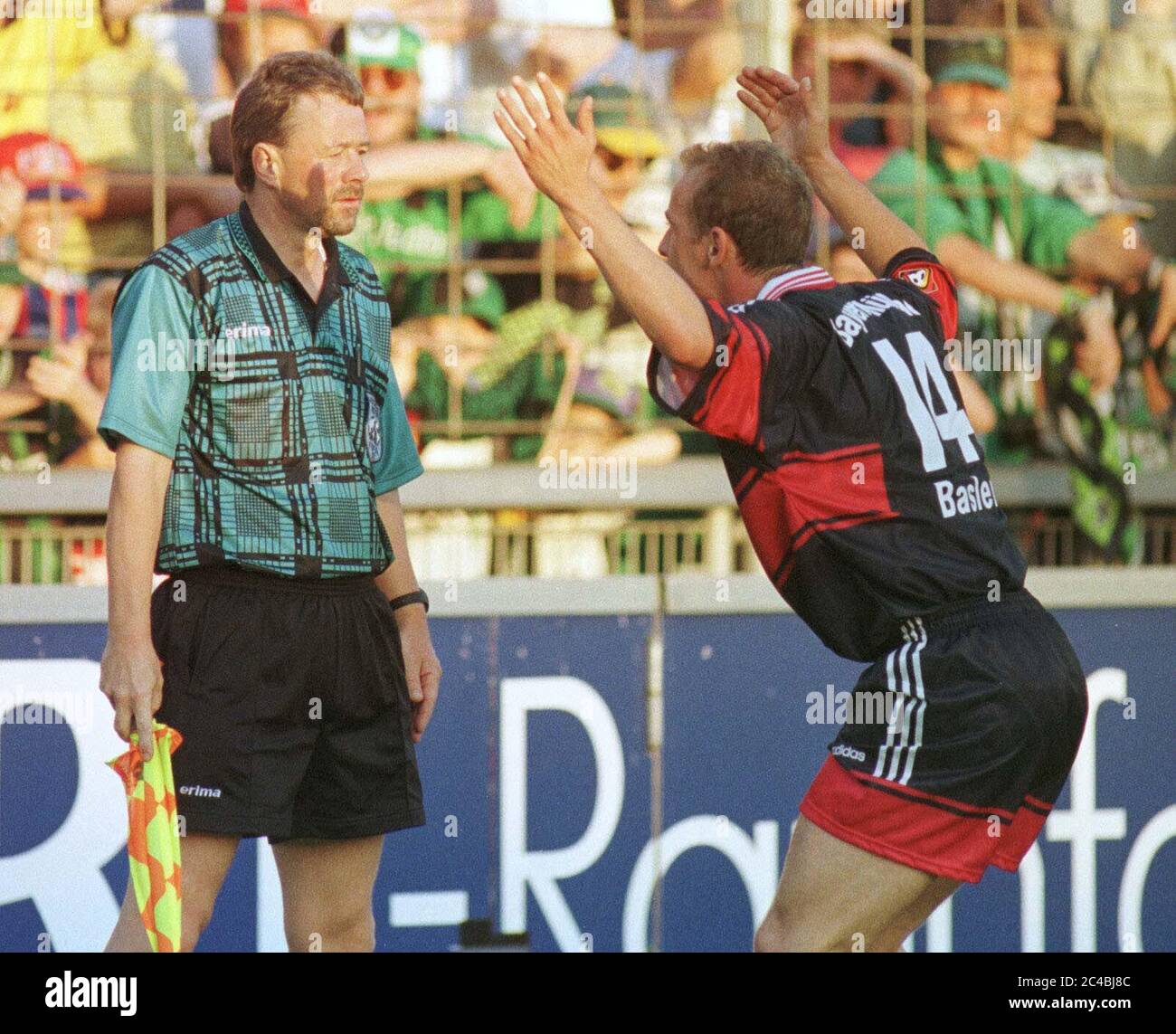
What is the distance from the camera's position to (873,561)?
312cm

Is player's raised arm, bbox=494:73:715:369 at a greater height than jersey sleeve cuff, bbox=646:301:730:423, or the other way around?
player's raised arm, bbox=494:73:715:369

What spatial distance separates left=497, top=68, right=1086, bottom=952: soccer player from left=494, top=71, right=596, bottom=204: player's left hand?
32 mm

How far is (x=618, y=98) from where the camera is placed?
21.4ft

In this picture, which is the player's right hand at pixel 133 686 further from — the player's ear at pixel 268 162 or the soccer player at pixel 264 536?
the player's ear at pixel 268 162

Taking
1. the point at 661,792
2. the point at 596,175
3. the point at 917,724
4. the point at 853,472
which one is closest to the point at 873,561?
the point at 853,472

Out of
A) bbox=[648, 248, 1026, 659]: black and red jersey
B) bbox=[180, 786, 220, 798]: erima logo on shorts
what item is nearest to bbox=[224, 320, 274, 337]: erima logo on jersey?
bbox=[648, 248, 1026, 659]: black and red jersey

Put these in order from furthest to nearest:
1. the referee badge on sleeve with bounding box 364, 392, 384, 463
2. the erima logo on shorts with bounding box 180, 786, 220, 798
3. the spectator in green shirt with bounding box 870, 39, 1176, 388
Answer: the spectator in green shirt with bounding box 870, 39, 1176, 388 → the referee badge on sleeve with bounding box 364, 392, 384, 463 → the erima logo on shorts with bounding box 180, 786, 220, 798

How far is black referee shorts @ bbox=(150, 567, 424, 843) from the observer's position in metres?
3.20

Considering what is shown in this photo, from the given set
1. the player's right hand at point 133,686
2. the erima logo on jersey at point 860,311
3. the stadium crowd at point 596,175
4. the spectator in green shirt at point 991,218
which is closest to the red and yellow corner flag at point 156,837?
the player's right hand at point 133,686

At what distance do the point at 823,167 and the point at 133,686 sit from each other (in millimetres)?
1733

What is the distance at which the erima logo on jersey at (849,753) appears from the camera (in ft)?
10.2

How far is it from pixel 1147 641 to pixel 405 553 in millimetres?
2149

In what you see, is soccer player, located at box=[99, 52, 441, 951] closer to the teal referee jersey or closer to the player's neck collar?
the teal referee jersey

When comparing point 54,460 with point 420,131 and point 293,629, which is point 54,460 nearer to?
point 420,131
